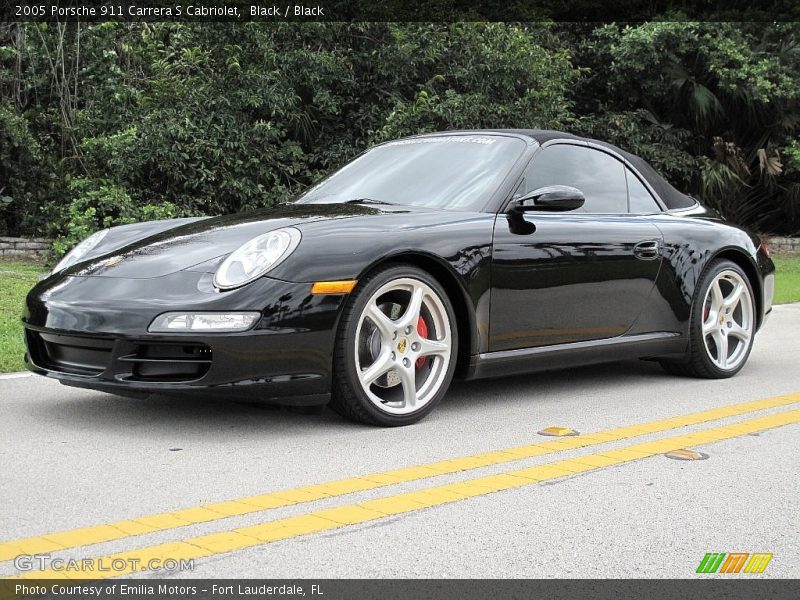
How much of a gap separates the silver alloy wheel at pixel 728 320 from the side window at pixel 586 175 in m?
0.87

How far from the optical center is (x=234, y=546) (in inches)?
123

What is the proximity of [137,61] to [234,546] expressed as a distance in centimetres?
1378

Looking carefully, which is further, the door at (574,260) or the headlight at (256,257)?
the door at (574,260)

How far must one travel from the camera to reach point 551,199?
526 cm

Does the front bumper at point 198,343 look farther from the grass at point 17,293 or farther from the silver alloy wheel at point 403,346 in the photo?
the grass at point 17,293

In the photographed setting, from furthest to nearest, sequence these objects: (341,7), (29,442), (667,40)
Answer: (667,40)
(341,7)
(29,442)

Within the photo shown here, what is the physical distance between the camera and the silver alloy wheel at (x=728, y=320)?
6520 mm

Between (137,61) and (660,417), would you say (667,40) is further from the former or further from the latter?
(660,417)

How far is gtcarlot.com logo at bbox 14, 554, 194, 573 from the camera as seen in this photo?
2885 mm

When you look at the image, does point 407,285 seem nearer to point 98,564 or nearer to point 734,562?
point 734,562

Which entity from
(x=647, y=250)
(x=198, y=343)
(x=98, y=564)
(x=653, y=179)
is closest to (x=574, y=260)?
(x=647, y=250)

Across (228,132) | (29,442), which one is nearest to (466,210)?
(29,442)

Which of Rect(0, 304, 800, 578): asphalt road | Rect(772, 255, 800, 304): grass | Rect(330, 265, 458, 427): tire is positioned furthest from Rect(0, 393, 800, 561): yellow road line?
Rect(772, 255, 800, 304): grass

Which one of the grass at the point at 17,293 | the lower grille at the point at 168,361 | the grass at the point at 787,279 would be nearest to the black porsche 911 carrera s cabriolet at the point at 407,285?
the lower grille at the point at 168,361
